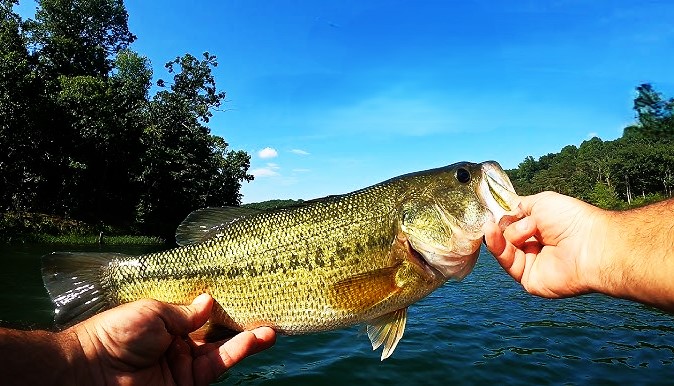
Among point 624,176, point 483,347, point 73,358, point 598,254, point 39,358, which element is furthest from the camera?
point 624,176

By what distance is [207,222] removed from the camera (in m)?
3.97

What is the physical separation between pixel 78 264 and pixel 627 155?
364ft

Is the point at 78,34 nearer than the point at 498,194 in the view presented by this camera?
No

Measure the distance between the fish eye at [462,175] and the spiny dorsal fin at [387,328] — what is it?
121 cm

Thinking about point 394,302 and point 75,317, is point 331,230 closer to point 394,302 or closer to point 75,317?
point 394,302

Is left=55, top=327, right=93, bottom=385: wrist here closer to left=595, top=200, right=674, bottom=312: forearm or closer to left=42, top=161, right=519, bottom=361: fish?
left=42, top=161, right=519, bottom=361: fish

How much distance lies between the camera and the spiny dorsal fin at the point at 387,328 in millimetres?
3832

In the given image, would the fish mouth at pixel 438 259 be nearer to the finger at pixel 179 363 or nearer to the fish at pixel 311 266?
the fish at pixel 311 266

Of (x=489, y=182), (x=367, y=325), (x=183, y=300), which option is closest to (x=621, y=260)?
(x=489, y=182)

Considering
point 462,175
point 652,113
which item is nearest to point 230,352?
point 462,175

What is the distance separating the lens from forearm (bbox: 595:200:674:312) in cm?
283

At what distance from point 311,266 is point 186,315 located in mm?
1016

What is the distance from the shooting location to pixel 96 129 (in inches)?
1505

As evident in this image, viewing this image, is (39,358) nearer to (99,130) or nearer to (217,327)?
(217,327)
